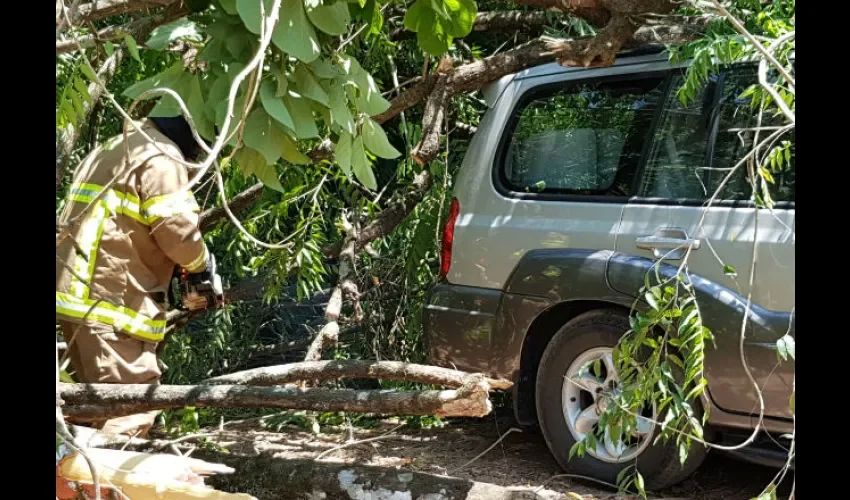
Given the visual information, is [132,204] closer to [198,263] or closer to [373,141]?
[198,263]

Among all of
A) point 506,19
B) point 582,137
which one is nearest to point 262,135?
point 582,137

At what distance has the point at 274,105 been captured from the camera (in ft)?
6.15

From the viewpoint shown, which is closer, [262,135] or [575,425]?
[262,135]

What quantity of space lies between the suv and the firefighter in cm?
151

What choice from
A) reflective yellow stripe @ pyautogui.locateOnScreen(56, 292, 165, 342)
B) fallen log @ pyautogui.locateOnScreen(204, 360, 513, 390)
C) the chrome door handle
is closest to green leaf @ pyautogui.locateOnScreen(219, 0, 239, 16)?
fallen log @ pyautogui.locateOnScreen(204, 360, 513, 390)

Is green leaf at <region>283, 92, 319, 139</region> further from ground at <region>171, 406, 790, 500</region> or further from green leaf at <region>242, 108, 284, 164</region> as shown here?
ground at <region>171, 406, 790, 500</region>

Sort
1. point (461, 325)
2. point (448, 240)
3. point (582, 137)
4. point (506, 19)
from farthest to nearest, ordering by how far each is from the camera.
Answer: point (506, 19)
point (448, 240)
point (461, 325)
point (582, 137)

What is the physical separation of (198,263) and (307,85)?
2240mm

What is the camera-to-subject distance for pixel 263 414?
20.2 ft

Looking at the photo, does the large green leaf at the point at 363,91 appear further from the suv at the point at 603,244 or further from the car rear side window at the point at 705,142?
the car rear side window at the point at 705,142

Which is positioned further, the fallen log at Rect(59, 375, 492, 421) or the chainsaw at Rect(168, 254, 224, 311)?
the chainsaw at Rect(168, 254, 224, 311)

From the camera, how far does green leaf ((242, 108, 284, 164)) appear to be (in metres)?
1.90

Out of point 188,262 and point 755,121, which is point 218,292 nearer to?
point 188,262
